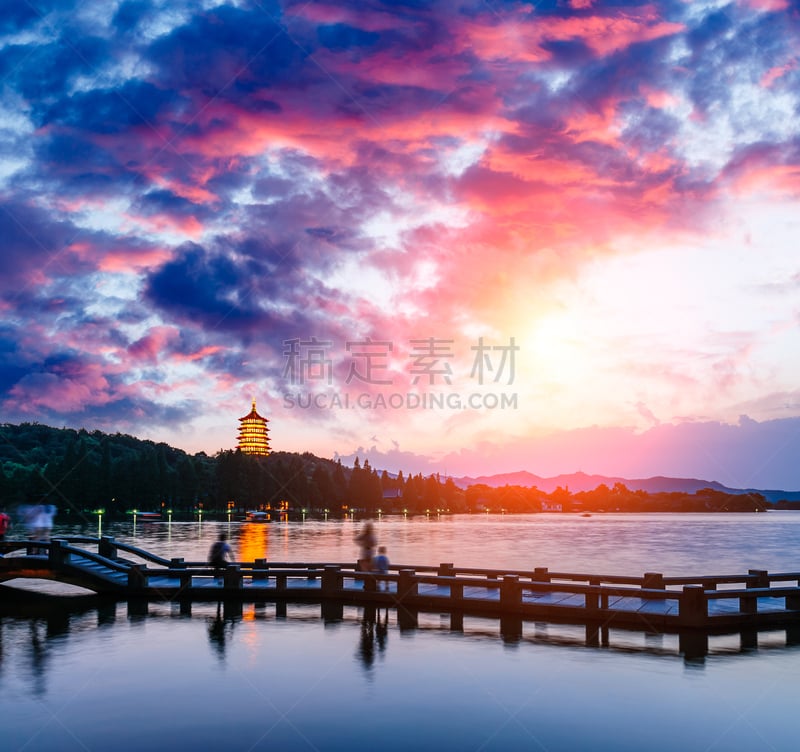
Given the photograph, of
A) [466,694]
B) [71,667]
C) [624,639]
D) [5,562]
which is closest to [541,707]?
[466,694]

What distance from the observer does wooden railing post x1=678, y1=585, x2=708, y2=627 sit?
23219mm

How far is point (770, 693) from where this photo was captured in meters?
17.9

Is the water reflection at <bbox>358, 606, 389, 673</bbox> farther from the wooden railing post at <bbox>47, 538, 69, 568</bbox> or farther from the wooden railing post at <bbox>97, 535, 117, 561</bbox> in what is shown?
the wooden railing post at <bbox>97, 535, 117, 561</bbox>

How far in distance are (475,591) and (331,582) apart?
212 inches

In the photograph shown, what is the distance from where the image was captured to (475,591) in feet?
97.9

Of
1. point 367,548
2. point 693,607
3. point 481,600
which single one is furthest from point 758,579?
point 367,548

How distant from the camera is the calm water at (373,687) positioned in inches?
573

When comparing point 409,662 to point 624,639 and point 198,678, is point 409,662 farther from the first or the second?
point 624,639

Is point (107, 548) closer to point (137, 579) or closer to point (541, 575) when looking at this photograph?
point (137, 579)

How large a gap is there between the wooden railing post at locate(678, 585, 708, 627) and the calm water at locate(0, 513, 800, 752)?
85cm

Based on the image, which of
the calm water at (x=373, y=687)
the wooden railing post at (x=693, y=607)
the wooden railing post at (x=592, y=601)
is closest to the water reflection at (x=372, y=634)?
the calm water at (x=373, y=687)

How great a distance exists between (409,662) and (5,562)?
1899cm

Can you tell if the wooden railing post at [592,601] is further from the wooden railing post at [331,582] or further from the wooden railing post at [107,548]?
the wooden railing post at [107,548]

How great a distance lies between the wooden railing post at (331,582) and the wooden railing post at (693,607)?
478 inches
